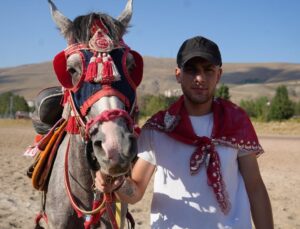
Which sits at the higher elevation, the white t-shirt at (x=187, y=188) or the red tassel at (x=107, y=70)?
the red tassel at (x=107, y=70)

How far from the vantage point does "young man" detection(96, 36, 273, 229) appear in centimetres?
265

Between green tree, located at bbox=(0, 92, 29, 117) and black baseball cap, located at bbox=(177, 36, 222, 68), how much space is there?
2170 inches

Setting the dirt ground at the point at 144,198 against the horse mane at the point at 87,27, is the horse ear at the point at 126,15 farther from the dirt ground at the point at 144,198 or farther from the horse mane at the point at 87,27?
the dirt ground at the point at 144,198

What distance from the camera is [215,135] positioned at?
8.87ft

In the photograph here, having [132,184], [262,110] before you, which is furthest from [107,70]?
[262,110]

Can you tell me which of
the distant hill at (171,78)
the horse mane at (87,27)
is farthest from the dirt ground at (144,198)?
the distant hill at (171,78)

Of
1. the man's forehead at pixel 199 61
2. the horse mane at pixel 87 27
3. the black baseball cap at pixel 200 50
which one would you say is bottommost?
the man's forehead at pixel 199 61

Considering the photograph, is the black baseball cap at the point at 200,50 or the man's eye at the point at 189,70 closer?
the black baseball cap at the point at 200,50

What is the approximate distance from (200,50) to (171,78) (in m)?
132

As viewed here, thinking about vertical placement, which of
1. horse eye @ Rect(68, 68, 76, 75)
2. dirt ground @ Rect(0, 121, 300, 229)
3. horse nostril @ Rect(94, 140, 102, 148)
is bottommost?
dirt ground @ Rect(0, 121, 300, 229)

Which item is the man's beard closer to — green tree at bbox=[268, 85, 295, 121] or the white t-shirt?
the white t-shirt

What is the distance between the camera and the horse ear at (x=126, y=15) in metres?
3.19

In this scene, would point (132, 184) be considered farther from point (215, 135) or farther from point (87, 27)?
point (87, 27)

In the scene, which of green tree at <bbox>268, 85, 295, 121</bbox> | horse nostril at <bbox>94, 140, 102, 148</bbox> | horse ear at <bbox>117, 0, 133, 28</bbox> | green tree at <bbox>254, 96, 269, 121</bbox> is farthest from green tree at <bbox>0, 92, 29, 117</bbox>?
horse nostril at <bbox>94, 140, 102, 148</bbox>
